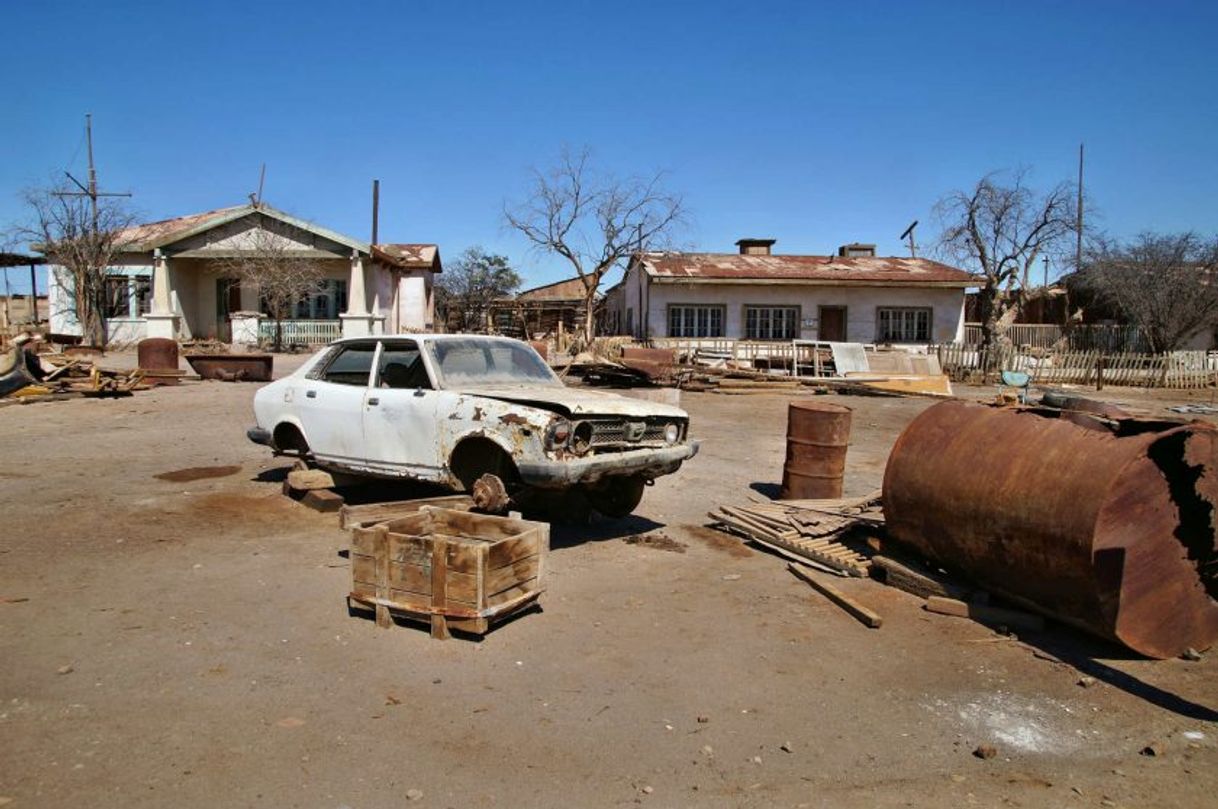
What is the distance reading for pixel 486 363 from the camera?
7297 millimetres

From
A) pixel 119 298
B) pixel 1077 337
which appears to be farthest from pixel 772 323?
pixel 119 298

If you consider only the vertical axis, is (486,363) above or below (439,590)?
above

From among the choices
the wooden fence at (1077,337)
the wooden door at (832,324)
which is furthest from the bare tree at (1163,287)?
the wooden door at (832,324)

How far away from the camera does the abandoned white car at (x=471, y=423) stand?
6102mm

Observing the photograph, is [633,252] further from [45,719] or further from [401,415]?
[45,719]

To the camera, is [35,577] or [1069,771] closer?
[1069,771]

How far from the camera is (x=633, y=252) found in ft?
106

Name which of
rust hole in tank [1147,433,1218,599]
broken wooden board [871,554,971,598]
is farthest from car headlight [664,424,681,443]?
rust hole in tank [1147,433,1218,599]

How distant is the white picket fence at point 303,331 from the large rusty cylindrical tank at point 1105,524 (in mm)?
27079

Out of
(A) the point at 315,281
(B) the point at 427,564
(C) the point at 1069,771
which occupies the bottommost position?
(C) the point at 1069,771

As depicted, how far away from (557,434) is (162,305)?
2706cm

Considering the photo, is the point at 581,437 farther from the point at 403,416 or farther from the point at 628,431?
the point at 403,416

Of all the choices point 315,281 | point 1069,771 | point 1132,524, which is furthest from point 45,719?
point 315,281

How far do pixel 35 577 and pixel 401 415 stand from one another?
8.79 ft
